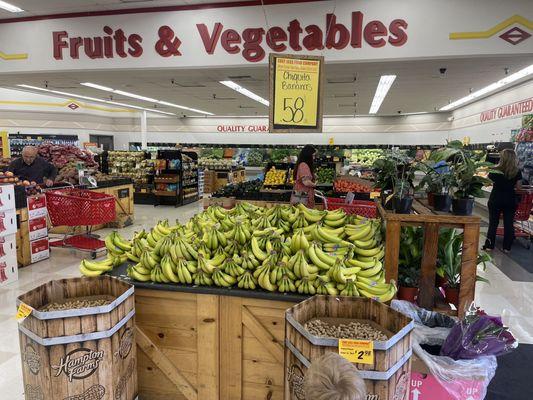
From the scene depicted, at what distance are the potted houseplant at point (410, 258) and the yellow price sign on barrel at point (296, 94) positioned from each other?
146 cm

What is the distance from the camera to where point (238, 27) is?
18.4 ft

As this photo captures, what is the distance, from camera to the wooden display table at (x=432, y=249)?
2.37m

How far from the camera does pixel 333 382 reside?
1.03m

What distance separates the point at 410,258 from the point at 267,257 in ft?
3.68

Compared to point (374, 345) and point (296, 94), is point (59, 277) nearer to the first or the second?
point (296, 94)

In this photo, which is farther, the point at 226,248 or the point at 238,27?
the point at 238,27

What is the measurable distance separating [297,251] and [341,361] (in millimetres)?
1363

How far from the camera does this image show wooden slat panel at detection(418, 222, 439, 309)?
7.97 feet

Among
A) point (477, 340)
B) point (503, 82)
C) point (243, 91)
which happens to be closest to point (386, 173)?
point (477, 340)

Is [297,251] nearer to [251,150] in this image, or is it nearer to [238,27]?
[238,27]

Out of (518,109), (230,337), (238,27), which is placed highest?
(238,27)

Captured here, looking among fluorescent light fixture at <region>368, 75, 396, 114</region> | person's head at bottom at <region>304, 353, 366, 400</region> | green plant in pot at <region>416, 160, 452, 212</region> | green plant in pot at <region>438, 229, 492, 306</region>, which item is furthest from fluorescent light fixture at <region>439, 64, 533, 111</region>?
person's head at bottom at <region>304, 353, 366, 400</region>

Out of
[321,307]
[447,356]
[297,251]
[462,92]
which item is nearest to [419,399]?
[447,356]

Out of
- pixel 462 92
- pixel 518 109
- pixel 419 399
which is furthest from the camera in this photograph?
pixel 462 92
